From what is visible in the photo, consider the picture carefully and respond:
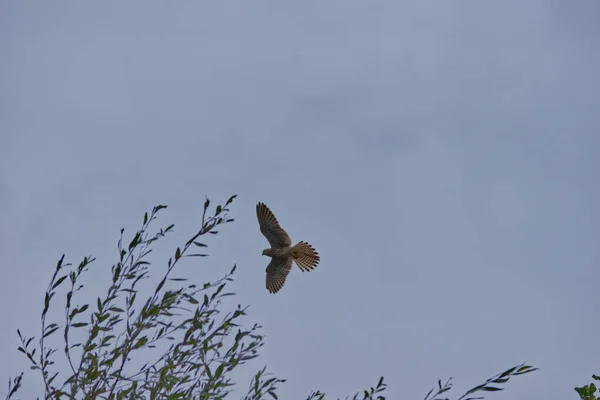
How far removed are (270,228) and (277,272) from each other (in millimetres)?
1807

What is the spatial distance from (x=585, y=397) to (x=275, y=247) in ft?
44.1

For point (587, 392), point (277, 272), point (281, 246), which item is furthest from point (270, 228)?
point (587, 392)

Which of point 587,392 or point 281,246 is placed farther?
point 281,246

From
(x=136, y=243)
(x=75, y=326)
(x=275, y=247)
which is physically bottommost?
(x=75, y=326)

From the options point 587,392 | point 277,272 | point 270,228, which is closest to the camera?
point 587,392

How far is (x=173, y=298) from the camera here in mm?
7328

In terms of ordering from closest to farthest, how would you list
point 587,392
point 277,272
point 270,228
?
point 587,392, point 270,228, point 277,272

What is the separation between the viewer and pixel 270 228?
23.0 meters

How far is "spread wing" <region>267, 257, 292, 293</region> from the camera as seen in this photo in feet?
78.3

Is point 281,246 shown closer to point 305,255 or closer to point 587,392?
point 305,255

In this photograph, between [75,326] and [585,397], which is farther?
[585,397]

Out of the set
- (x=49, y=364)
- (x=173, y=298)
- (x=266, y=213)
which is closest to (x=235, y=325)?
(x=173, y=298)

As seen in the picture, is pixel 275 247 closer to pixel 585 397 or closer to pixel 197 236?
pixel 585 397

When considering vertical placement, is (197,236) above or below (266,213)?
below
